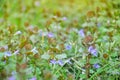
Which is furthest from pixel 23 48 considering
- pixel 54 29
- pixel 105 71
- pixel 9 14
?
pixel 9 14

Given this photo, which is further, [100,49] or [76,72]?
[100,49]

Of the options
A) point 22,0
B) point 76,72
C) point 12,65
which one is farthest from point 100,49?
point 22,0

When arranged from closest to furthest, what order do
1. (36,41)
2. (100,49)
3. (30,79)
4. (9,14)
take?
(30,79)
(100,49)
(36,41)
(9,14)

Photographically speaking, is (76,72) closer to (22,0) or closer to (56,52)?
(56,52)

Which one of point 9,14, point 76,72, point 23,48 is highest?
point 9,14

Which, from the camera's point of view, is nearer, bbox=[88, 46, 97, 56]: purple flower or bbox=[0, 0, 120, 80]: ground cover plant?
bbox=[0, 0, 120, 80]: ground cover plant

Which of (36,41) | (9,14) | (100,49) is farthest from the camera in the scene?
(9,14)

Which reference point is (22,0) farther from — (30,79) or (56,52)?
(30,79)

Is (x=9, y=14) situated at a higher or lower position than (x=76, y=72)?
higher

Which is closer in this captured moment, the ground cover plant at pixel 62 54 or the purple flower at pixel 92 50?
the ground cover plant at pixel 62 54
